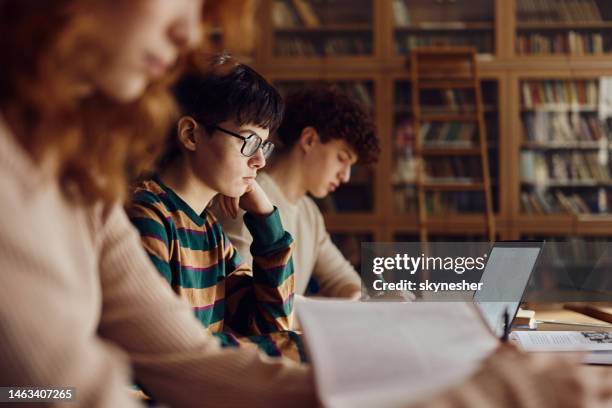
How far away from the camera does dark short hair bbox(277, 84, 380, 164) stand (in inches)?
102

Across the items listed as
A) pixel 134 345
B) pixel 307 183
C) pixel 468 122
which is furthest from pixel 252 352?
pixel 468 122

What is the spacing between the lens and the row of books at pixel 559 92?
482 cm

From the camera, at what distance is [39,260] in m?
0.60

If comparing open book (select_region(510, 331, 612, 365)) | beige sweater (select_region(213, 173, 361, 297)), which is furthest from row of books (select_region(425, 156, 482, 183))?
open book (select_region(510, 331, 612, 365))

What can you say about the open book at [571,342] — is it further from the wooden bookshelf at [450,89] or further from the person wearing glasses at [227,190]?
the wooden bookshelf at [450,89]

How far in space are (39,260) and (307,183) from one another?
2004mm

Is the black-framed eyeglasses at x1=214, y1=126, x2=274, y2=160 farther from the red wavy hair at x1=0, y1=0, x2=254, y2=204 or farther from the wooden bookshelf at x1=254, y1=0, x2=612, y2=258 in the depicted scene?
the wooden bookshelf at x1=254, y1=0, x2=612, y2=258

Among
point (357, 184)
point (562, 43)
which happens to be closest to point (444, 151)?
point (357, 184)

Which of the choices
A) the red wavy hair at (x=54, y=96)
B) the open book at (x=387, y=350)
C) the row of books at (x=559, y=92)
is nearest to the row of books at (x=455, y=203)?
A: the row of books at (x=559, y=92)

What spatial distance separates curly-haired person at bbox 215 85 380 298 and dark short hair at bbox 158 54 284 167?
875 mm

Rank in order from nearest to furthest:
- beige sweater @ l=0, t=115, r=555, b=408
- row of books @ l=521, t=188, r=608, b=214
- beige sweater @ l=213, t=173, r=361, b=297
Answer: beige sweater @ l=0, t=115, r=555, b=408, beige sweater @ l=213, t=173, r=361, b=297, row of books @ l=521, t=188, r=608, b=214

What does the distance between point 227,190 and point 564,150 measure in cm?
379

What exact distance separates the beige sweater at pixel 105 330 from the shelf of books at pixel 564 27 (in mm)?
4402

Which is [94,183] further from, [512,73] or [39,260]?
[512,73]
